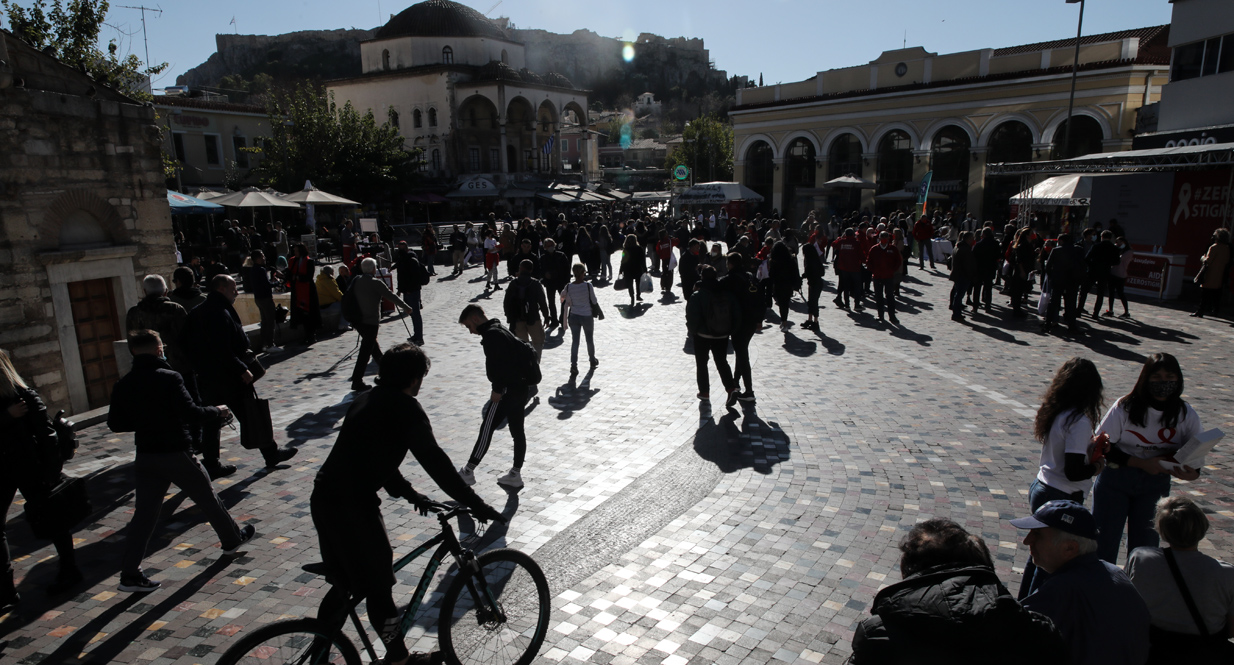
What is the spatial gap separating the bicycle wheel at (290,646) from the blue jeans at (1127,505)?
4.19 metres

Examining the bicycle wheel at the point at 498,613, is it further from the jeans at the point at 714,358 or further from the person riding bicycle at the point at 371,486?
the jeans at the point at 714,358

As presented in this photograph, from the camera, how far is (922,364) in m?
10.6

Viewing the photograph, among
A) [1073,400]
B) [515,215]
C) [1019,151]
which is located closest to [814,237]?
[1073,400]

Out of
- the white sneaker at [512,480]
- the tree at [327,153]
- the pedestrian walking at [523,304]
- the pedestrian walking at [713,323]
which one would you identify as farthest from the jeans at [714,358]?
the tree at [327,153]

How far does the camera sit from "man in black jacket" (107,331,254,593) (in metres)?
4.65

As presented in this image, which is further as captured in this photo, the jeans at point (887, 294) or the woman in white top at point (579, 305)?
the jeans at point (887, 294)

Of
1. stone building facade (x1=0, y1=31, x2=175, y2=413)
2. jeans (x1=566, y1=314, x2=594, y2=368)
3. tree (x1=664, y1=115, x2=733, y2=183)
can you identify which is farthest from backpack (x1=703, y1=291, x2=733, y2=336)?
tree (x1=664, y1=115, x2=733, y2=183)

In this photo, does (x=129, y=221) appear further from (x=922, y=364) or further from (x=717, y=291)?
(x=922, y=364)

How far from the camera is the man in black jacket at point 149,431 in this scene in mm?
4648

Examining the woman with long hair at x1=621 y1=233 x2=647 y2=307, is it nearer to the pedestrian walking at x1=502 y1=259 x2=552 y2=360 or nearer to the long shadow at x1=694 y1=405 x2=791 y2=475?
the pedestrian walking at x1=502 y1=259 x2=552 y2=360

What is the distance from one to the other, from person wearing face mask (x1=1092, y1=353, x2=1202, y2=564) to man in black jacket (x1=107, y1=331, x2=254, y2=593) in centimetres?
569

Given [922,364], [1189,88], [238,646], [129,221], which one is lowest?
[922,364]

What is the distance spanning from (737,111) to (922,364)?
121 feet

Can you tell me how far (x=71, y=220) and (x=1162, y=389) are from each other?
41.1ft
